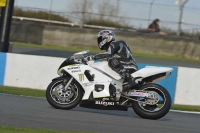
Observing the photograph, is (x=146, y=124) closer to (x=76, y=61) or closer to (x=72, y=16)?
(x=76, y=61)

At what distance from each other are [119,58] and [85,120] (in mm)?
1585

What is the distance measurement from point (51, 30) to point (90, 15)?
85.2 inches

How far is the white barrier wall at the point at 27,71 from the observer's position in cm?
1503

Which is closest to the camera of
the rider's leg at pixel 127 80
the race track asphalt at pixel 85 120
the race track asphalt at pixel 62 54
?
the race track asphalt at pixel 85 120

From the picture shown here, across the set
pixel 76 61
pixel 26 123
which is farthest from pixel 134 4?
pixel 26 123

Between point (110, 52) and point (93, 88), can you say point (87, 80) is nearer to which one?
point (93, 88)

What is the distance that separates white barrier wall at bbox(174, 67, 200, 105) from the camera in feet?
46.8

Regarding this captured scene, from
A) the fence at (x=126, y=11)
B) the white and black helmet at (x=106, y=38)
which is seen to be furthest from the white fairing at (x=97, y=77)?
the fence at (x=126, y=11)

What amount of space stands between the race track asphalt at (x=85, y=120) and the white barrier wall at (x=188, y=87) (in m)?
3.68

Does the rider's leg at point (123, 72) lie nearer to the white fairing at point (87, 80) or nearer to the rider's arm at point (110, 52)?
the rider's arm at point (110, 52)

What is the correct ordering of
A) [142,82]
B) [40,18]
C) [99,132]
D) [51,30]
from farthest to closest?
1. [40,18]
2. [51,30]
3. [142,82]
4. [99,132]

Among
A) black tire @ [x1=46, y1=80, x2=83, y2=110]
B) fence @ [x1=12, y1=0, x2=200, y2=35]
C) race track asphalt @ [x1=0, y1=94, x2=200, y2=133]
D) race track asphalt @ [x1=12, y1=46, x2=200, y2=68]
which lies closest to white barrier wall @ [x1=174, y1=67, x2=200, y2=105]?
race track asphalt @ [x1=0, y1=94, x2=200, y2=133]

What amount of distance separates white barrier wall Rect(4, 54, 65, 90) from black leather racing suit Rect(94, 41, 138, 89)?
17.5ft

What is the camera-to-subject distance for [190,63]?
2322cm
